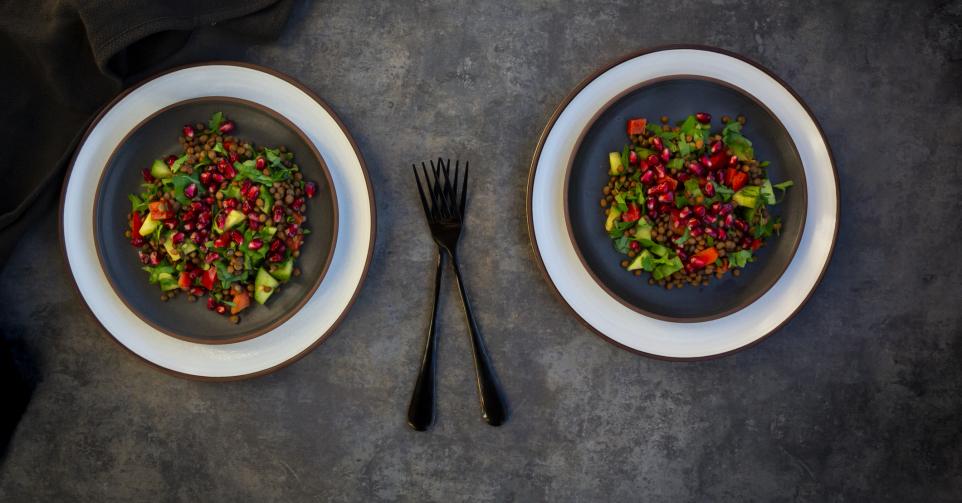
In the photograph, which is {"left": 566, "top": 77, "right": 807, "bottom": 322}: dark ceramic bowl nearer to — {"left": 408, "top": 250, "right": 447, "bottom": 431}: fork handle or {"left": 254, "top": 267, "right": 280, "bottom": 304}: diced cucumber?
{"left": 408, "top": 250, "right": 447, "bottom": 431}: fork handle

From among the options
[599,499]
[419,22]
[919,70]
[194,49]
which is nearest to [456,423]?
[599,499]

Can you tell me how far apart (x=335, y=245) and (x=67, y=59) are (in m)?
0.93

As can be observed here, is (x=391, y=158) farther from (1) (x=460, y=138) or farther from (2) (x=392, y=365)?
(2) (x=392, y=365)

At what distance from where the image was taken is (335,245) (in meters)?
1.59

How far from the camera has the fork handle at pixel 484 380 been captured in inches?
67.1

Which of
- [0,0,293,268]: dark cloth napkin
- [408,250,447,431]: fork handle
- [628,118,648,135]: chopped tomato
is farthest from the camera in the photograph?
[408,250,447,431]: fork handle

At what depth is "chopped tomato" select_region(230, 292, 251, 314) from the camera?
1.60 m

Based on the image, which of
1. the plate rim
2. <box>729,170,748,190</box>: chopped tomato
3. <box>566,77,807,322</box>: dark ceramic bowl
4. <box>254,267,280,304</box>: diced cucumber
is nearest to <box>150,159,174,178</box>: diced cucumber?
<box>254,267,280,304</box>: diced cucumber

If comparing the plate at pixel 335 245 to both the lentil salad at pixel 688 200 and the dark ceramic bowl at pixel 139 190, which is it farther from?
the lentil salad at pixel 688 200

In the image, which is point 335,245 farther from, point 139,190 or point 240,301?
point 139,190

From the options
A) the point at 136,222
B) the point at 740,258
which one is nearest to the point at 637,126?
the point at 740,258

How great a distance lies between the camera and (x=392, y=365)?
1759mm

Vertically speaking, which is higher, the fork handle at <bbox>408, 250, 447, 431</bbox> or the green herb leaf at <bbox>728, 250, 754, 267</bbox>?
the green herb leaf at <bbox>728, 250, 754, 267</bbox>

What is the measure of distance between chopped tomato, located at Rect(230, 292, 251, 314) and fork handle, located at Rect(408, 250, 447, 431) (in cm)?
54
